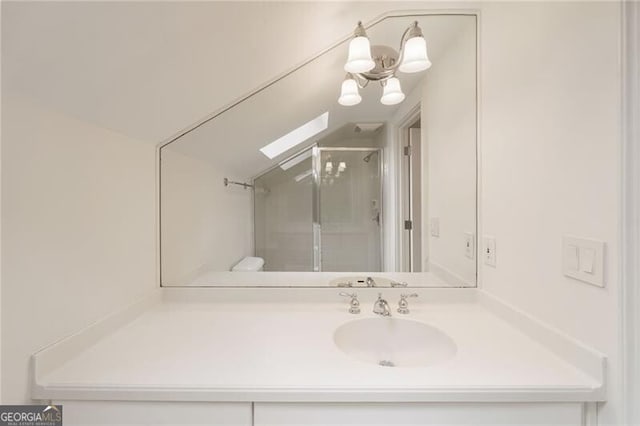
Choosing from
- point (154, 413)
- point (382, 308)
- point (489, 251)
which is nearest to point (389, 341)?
point (382, 308)

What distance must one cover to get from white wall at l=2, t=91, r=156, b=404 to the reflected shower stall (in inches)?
24.2

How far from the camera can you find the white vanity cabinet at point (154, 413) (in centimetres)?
73

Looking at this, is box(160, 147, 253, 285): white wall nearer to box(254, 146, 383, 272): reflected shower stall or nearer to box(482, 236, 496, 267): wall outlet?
box(254, 146, 383, 272): reflected shower stall

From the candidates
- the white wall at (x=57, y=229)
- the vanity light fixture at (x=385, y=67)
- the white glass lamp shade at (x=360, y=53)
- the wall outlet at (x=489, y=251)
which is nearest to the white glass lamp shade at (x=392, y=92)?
the vanity light fixture at (x=385, y=67)

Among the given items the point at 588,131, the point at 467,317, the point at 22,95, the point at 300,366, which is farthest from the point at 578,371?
the point at 22,95

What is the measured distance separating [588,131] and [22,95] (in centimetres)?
142

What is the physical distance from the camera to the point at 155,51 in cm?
83

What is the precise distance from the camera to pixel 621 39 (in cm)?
64

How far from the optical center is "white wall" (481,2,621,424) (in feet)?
2.20

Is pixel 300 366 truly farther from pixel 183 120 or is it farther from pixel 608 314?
pixel 183 120

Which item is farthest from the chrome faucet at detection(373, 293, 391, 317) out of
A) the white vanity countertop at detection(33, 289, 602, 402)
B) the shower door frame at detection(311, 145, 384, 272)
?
the shower door frame at detection(311, 145, 384, 272)

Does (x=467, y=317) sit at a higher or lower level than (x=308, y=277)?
lower

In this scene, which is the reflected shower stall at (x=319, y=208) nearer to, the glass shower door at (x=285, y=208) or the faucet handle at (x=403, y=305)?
the glass shower door at (x=285, y=208)

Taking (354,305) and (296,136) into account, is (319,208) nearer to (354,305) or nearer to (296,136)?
(296,136)
